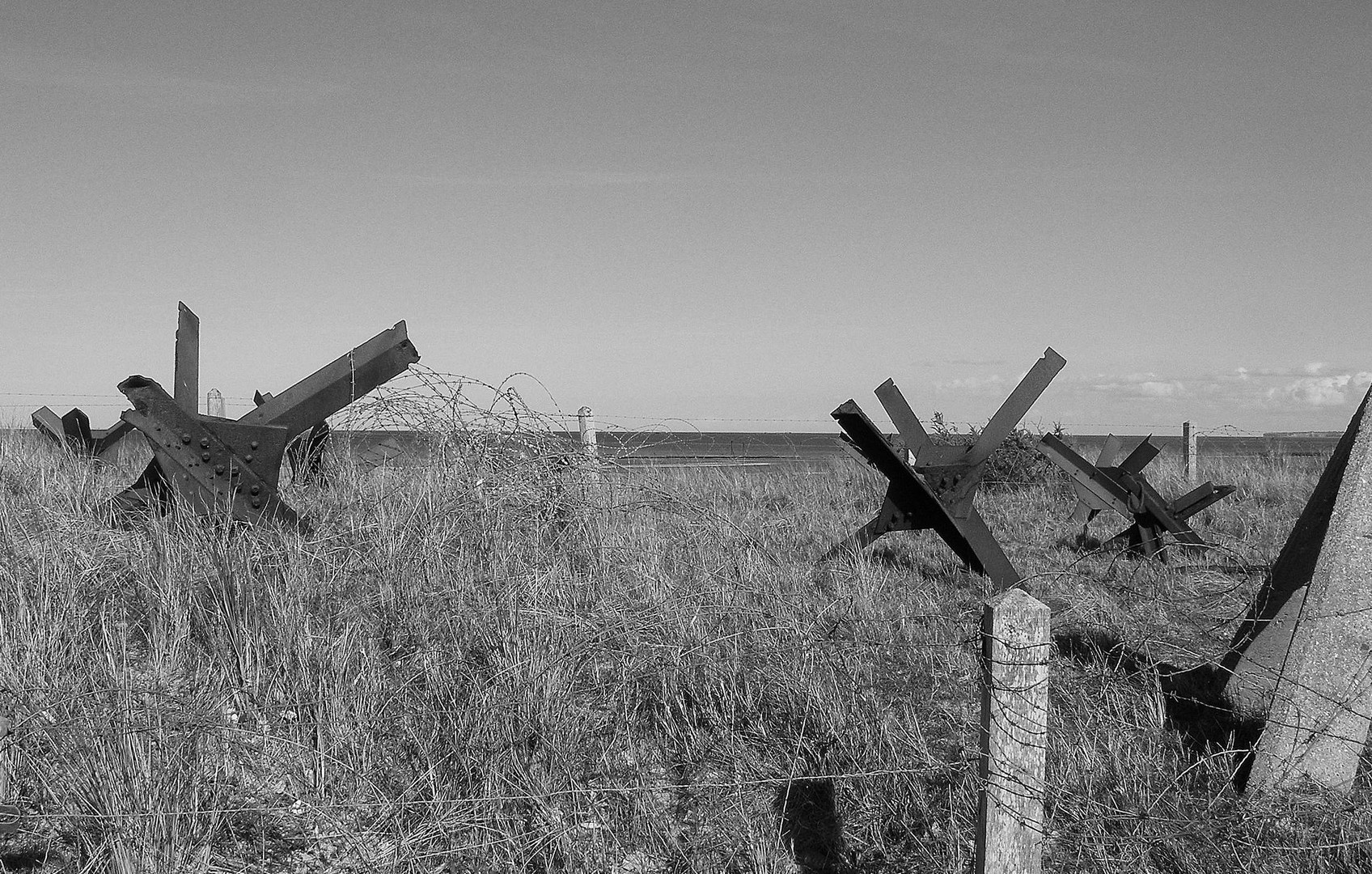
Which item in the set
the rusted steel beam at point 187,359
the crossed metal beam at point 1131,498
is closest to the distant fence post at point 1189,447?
the crossed metal beam at point 1131,498

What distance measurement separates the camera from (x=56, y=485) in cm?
715

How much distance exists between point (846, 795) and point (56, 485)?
6.04 metres

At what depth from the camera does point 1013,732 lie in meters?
2.71

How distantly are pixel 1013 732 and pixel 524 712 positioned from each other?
6.64 ft

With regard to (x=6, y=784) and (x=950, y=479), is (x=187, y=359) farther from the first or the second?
(x=950, y=479)

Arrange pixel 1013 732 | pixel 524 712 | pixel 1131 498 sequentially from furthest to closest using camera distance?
pixel 1131 498 < pixel 524 712 < pixel 1013 732

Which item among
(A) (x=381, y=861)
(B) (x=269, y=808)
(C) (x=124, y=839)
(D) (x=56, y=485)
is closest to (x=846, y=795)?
(A) (x=381, y=861)

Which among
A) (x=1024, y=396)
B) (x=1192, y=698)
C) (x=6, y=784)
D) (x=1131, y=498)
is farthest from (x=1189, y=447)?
(x=6, y=784)

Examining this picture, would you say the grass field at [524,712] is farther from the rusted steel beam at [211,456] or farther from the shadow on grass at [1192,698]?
the rusted steel beam at [211,456]

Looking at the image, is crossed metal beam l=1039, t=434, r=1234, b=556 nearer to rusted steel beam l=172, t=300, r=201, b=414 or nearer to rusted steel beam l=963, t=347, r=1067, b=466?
rusted steel beam l=963, t=347, r=1067, b=466

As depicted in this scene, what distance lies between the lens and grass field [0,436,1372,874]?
11.5 ft

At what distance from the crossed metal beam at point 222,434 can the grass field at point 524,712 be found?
0.26m

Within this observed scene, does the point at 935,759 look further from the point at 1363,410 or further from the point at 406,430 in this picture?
the point at 406,430

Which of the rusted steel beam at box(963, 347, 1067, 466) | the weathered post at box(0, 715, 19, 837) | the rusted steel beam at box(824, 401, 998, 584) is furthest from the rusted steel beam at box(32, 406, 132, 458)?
the rusted steel beam at box(963, 347, 1067, 466)
